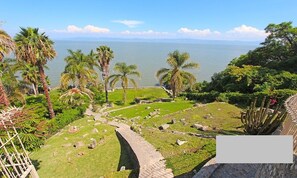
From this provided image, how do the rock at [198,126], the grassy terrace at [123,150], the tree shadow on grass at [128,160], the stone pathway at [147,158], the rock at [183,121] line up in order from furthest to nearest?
the rock at [183,121]
the rock at [198,126]
the grassy terrace at [123,150]
the tree shadow on grass at [128,160]
the stone pathway at [147,158]

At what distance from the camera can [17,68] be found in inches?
1358

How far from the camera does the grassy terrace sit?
1234 cm

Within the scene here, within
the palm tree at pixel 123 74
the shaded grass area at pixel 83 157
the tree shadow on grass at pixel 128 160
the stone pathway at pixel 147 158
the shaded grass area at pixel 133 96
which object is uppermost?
the palm tree at pixel 123 74

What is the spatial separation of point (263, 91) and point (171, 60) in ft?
38.3

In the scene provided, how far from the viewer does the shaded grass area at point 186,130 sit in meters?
11.8

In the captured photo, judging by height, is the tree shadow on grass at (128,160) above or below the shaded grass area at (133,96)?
above

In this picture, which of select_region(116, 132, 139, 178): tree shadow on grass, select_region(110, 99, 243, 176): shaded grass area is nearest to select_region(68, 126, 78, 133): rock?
select_region(110, 99, 243, 176): shaded grass area

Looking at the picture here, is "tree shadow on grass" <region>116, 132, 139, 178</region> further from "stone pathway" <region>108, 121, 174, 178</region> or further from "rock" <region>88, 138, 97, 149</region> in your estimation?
"rock" <region>88, 138, 97, 149</region>

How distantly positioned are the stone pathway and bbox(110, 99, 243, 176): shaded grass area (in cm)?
33

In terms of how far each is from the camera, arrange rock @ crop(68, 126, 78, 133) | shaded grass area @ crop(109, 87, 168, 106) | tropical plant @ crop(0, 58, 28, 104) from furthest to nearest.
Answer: shaded grass area @ crop(109, 87, 168, 106) → tropical plant @ crop(0, 58, 28, 104) → rock @ crop(68, 126, 78, 133)

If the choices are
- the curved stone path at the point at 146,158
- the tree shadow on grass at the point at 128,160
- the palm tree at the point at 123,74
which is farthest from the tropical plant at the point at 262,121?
the palm tree at the point at 123,74

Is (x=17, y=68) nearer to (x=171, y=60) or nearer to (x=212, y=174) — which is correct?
(x=171, y=60)

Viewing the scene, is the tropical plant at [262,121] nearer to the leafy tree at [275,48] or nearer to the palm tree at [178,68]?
the palm tree at [178,68]

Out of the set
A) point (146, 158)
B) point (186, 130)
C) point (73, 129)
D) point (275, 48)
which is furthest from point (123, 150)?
point (275, 48)
